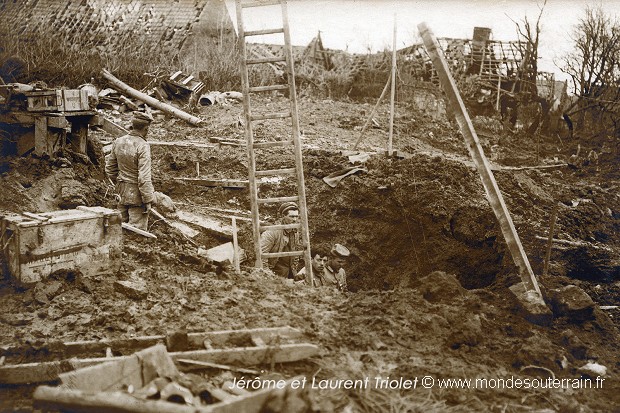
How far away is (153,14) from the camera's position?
67.2ft

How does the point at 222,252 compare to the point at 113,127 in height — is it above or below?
below

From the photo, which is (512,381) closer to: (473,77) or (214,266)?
(214,266)

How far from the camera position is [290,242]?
7.54m

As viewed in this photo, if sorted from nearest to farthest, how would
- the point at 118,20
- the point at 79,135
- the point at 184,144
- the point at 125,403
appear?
the point at 125,403
the point at 79,135
the point at 184,144
the point at 118,20

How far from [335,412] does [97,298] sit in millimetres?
2958

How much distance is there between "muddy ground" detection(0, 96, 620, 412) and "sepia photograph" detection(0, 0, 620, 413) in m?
0.03

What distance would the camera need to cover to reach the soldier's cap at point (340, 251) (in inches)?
328

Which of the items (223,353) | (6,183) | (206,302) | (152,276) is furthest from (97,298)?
(6,183)

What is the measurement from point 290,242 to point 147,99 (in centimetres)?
920

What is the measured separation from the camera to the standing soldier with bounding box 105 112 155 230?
7234mm

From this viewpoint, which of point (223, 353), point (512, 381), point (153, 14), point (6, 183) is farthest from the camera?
point (153, 14)

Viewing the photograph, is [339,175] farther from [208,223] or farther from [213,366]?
[213,366]

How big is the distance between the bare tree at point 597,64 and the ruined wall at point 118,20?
12.9m

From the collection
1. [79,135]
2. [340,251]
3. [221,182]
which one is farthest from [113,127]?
[340,251]
